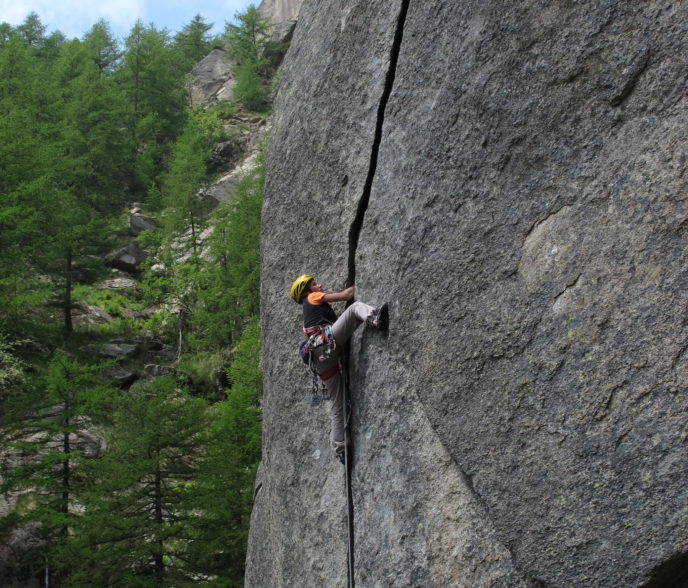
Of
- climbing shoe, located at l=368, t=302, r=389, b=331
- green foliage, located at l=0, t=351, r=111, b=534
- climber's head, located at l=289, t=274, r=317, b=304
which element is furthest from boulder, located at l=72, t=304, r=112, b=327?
climbing shoe, located at l=368, t=302, r=389, b=331

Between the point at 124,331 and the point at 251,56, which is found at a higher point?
the point at 251,56

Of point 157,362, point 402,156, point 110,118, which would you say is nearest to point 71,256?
point 157,362

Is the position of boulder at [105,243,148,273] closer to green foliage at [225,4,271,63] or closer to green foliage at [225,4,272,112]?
green foliage at [225,4,272,112]

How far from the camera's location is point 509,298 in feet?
15.2

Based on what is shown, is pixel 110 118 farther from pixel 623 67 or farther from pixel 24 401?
pixel 623 67

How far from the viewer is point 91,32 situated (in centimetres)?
4638

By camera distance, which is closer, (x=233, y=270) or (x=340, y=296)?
(x=340, y=296)

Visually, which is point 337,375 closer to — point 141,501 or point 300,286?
point 300,286

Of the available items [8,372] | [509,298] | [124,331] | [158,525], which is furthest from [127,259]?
[509,298]

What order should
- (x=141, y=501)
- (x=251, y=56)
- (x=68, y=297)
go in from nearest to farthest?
Result: (x=141, y=501)
(x=68, y=297)
(x=251, y=56)

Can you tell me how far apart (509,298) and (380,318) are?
135cm

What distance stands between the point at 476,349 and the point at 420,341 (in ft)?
1.92

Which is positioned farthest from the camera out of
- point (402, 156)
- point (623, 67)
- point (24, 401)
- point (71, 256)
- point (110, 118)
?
point (110, 118)

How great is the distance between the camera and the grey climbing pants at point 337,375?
19.8 feet
